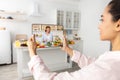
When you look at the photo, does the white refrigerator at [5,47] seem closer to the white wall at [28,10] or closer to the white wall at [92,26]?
the white wall at [28,10]

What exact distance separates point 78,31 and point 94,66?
550 cm

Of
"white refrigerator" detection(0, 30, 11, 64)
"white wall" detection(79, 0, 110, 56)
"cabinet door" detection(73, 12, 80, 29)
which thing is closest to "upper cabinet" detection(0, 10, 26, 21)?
"white refrigerator" detection(0, 30, 11, 64)

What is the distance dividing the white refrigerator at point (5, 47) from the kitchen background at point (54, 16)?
16.5 inches

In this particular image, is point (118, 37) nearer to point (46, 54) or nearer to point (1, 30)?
point (46, 54)

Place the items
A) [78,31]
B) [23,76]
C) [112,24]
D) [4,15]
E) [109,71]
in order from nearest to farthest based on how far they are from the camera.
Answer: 1. [109,71]
2. [112,24]
3. [23,76]
4. [4,15]
5. [78,31]

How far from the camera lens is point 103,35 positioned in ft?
1.71

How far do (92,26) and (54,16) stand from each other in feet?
5.14

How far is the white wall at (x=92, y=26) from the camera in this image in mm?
4703

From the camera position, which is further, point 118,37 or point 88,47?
point 88,47

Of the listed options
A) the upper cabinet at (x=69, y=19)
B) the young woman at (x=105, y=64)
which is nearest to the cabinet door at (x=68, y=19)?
the upper cabinet at (x=69, y=19)

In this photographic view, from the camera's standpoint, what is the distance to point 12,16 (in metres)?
4.48

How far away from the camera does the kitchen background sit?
4.50 m

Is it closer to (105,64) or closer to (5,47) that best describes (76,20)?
(5,47)

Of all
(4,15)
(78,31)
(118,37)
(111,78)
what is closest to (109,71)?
(111,78)
